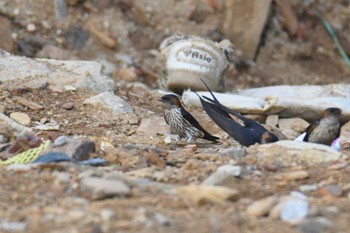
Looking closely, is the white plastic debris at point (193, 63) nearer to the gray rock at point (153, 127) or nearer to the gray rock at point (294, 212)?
the gray rock at point (153, 127)

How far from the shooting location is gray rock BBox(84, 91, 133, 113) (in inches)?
283

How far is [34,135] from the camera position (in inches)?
226

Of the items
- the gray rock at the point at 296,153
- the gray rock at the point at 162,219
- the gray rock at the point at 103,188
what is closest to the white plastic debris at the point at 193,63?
the gray rock at the point at 296,153

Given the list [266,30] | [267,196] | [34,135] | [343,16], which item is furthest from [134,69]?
[267,196]

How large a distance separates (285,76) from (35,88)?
4069 mm

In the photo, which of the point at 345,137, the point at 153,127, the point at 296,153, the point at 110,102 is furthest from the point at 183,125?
the point at 296,153

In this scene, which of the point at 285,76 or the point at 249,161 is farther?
the point at 285,76

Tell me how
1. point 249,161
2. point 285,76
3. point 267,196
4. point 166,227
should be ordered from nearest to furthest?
point 166,227, point 267,196, point 249,161, point 285,76

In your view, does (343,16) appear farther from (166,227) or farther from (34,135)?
(166,227)


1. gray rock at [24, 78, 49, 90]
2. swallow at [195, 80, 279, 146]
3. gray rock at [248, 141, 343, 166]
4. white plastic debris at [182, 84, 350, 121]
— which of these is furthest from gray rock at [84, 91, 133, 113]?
gray rock at [248, 141, 343, 166]

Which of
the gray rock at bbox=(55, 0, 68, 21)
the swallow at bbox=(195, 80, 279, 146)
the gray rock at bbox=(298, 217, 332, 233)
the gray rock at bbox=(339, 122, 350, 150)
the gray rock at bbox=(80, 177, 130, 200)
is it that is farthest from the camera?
the gray rock at bbox=(55, 0, 68, 21)

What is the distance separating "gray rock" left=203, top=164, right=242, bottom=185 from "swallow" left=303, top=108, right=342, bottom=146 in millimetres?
1364

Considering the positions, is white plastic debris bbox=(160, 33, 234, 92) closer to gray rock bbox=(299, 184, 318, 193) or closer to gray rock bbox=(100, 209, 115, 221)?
gray rock bbox=(299, 184, 318, 193)

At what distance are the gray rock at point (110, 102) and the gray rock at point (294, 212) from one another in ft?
10.3
